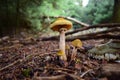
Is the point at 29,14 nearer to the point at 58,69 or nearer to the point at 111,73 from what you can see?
the point at 58,69

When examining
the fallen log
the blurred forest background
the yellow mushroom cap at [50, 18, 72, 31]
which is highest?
the blurred forest background

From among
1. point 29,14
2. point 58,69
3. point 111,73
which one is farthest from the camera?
point 29,14

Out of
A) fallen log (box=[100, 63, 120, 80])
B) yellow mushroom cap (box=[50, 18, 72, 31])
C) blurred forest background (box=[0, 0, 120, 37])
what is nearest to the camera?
fallen log (box=[100, 63, 120, 80])

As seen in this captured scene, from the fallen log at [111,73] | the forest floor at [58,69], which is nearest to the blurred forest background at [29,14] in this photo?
the forest floor at [58,69]

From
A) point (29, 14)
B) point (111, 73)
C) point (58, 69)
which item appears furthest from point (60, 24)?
point (29, 14)

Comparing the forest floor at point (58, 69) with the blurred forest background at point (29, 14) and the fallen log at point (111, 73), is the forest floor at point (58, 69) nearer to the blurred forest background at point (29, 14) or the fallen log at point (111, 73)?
the fallen log at point (111, 73)

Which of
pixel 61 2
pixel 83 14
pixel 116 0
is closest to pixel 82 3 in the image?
pixel 83 14

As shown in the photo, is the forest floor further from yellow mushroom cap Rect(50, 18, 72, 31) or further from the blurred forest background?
the blurred forest background

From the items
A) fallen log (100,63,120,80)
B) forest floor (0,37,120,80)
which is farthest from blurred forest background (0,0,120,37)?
fallen log (100,63,120,80)

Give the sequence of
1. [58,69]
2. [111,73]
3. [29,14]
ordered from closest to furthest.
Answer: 1. [111,73]
2. [58,69]
3. [29,14]

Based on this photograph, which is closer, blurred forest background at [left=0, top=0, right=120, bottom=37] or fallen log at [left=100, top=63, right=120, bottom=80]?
fallen log at [left=100, top=63, right=120, bottom=80]

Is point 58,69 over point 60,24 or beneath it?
beneath
